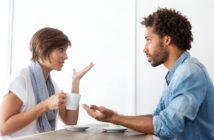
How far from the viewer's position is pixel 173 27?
5.31 feet

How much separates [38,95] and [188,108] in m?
0.94

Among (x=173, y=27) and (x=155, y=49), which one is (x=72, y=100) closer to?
(x=155, y=49)

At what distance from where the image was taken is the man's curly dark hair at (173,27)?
5.22 ft

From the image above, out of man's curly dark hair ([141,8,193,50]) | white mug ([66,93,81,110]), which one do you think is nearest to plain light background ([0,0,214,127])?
man's curly dark hair ([141,8,193,50])

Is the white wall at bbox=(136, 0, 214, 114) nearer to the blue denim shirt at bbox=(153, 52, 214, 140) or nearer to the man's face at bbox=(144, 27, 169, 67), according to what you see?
the man's face at bbox=(144, 27, 169, 67)

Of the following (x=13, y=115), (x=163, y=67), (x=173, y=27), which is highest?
(x=173, y=27)

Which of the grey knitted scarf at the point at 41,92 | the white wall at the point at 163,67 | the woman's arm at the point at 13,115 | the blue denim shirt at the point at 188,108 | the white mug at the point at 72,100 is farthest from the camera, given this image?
the white wall at the point at 163,67

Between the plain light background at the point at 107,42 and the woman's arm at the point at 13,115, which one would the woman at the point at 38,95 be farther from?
the plain light background at the point at 107,42

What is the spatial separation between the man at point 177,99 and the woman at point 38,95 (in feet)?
1.39

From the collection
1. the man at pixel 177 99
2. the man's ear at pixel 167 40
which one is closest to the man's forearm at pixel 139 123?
the man at pixel 177 99

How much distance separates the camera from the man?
1.30m

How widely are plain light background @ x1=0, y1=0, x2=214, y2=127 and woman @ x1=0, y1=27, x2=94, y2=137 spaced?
0.36 meters

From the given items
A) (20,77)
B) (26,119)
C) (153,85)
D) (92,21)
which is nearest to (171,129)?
(26,119)

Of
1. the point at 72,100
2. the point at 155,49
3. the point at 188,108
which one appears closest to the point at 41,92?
the point at 72,100
